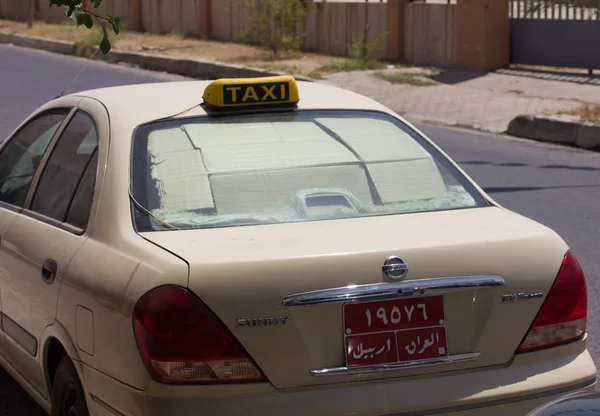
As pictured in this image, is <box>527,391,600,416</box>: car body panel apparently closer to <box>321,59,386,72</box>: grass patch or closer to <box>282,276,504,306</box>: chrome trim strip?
<box>282,276,504,306</box>: chrome trim strip

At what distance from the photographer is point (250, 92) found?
4.09 meters

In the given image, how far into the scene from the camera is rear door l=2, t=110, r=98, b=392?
3.75 m

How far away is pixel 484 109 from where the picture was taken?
52.4 ft

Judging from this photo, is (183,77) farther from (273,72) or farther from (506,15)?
(506,15)

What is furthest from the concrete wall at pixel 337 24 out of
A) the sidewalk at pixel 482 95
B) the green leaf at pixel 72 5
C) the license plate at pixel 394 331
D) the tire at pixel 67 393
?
the license plate at pixel 394 331

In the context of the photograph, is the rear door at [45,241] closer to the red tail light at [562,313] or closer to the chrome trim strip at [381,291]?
the chrome trim strip at [381,291]

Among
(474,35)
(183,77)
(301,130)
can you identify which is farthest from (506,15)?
(301,130)

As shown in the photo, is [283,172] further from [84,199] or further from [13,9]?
[13,9]

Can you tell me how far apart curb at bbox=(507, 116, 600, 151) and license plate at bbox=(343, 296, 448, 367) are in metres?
10.5

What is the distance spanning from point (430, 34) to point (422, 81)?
9.06 ft

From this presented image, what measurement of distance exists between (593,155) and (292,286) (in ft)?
33.2

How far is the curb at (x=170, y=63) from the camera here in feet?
65.4

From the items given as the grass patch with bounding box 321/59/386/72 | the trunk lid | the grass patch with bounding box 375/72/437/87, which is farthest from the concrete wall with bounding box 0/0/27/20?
the trunk lid

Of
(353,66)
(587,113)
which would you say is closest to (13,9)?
(353,66)
